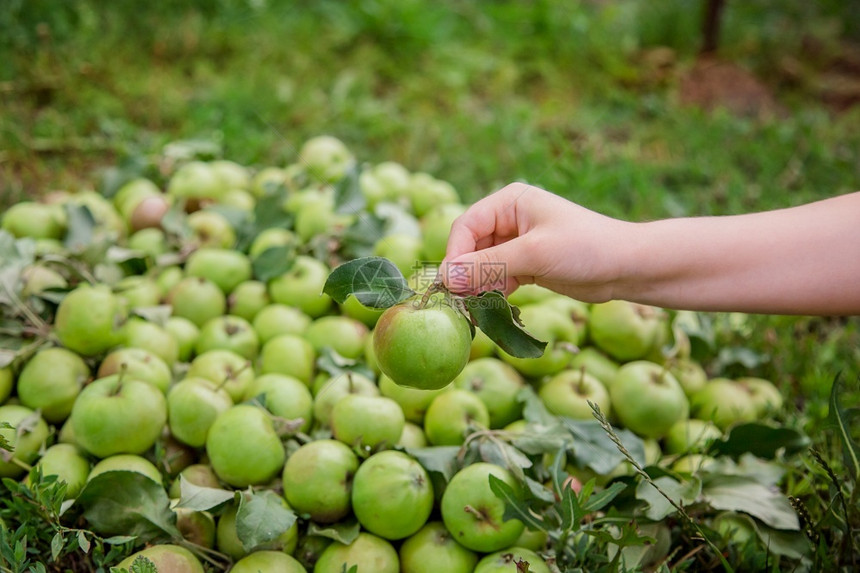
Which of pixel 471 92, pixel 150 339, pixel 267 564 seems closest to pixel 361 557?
pixel 267 564

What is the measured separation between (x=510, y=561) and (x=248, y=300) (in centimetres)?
101

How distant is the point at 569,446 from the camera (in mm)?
1564

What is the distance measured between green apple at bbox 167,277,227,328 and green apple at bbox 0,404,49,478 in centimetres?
46

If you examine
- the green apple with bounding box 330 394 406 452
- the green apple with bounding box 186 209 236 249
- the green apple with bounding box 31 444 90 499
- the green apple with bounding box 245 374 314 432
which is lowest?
the green apple with bounding box 31 444 90 499

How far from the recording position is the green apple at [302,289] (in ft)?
6.44

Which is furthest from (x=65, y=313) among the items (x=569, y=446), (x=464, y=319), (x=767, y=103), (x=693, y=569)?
(x=767, y=103)

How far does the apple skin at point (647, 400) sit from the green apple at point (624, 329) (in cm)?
10

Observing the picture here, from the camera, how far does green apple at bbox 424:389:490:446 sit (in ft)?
5.22

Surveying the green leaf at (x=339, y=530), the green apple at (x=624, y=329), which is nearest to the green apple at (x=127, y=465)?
the green leaf at (x=339, y=530)

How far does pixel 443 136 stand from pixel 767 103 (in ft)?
6.90

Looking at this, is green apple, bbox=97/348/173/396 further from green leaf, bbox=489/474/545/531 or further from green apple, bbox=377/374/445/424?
green leaf, bbox=489/474/545/531

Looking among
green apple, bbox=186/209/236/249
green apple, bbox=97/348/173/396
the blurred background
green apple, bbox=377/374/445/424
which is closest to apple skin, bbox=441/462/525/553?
green apple, bbox=377/374/445/424

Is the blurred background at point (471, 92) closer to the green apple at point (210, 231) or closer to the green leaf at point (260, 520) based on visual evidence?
the green apple at point (210, 231)

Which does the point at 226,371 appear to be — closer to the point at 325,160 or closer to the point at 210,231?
the point at 210,231
